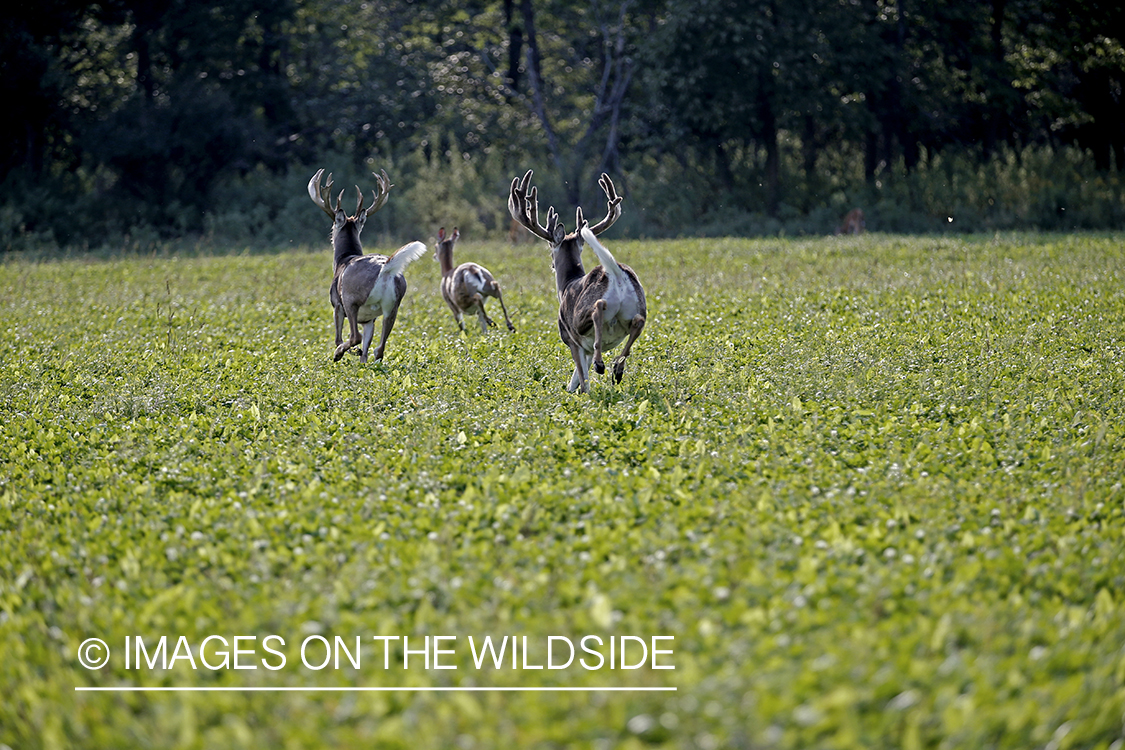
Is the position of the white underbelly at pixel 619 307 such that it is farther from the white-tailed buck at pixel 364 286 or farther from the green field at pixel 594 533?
the white-tailed buck at pixel 364 286

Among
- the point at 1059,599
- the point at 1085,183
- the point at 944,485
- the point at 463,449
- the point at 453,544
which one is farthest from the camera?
the point at 1085,183

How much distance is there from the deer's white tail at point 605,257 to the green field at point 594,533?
107 cm

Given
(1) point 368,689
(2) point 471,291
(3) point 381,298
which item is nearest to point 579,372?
(3) point 381,298

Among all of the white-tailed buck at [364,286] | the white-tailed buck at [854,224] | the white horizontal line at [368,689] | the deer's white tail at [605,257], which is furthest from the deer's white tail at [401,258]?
the white-tailed buck at [854,224]

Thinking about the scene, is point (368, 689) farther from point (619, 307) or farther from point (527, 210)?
point (527, 210)

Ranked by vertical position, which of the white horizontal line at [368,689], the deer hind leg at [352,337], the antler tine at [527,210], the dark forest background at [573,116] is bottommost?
the white horizontal line at [368,689]

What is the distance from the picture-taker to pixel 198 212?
38094 mm

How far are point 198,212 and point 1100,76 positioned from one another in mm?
28538

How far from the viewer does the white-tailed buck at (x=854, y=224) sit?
32.1 m

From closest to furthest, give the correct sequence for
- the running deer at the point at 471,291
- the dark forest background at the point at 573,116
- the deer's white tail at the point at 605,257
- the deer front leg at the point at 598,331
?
the deer's white tail at the point at 605,257 → the deer front leg at the point at 598,331 → the running deer at the point at 471,291 → the dark forest background at the point at 573,116

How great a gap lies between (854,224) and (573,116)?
13.3m

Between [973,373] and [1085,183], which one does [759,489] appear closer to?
[973,373]

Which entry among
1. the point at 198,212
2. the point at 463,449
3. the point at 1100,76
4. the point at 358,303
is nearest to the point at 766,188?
the point at 1100,76

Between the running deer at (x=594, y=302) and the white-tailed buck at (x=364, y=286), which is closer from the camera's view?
the running deer at (x=594, y=302)
